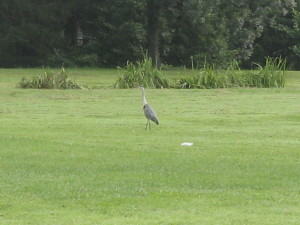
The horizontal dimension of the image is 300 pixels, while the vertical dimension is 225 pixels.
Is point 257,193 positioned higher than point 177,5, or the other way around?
point 177,5

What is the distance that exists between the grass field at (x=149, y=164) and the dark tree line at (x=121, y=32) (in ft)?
74.9

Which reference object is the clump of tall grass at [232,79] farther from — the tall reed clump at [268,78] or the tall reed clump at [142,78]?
the tall reed clump at [142,78]


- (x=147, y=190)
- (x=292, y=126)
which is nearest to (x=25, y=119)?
(x=292, y=126)

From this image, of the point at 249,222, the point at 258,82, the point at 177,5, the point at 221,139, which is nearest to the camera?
the point at 249,222

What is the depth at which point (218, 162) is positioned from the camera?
1360cm

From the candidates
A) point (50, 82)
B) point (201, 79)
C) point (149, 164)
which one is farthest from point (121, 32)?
point (149, 164)

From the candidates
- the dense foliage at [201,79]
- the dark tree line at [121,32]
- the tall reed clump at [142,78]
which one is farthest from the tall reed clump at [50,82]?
the dark tree line at [121,32]

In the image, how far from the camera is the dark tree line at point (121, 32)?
47906 millimetres

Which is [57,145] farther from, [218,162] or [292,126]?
[292,126]

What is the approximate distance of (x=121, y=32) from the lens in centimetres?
4806

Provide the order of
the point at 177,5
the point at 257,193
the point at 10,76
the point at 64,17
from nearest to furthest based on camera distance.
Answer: the point at 257,193 → the point at 10,76 → the point at 177,5 → the point at 64,17

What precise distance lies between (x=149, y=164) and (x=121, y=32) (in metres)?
35.2

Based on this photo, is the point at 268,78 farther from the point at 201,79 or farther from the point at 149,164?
the point at 149,164

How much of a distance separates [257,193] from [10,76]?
99.0 feet
